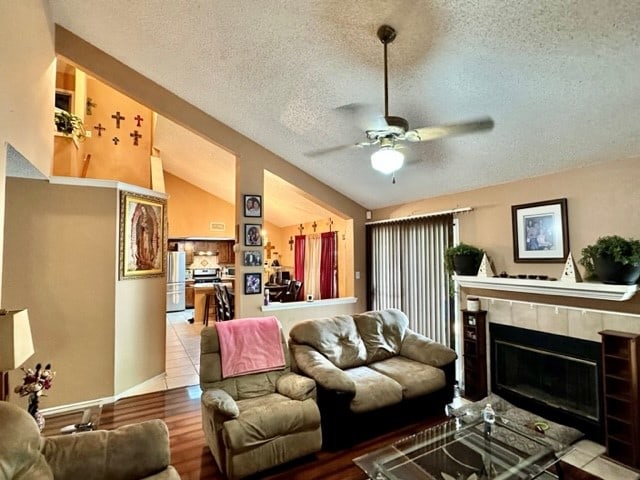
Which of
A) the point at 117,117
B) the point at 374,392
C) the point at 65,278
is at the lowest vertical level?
the point at 374,392

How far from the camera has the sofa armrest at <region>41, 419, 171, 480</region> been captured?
Answer: 1.63 meters

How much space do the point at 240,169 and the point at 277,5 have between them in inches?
84.4

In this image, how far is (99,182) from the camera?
3.69m

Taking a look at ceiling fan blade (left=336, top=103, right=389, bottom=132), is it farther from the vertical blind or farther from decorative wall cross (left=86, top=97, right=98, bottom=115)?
decorative wall cross (left=86, top=97, right=98, bottom=115)

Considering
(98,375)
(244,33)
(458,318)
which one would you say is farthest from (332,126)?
(98,375)

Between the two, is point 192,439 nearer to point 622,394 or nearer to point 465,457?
point 465,457

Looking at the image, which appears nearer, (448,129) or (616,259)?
(448,129)

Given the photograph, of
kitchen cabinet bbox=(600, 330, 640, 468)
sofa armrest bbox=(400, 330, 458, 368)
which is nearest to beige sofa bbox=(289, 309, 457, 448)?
sofa armrest bbox=(400, 330, 458, 368)

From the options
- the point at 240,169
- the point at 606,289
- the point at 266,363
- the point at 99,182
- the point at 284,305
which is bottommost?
the point at 266,363

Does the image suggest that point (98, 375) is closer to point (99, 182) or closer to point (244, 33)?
point (99, 182)

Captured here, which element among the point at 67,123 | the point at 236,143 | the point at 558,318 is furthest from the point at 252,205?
the point at 558,318

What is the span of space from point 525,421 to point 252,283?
125 inches

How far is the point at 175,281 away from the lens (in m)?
9.03

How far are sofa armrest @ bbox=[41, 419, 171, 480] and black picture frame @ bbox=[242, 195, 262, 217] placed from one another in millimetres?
2842
